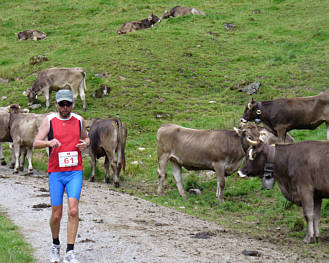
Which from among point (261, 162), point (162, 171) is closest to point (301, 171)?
point (261, 162)

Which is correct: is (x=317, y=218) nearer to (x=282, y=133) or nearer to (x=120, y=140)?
(x=282, y=133)

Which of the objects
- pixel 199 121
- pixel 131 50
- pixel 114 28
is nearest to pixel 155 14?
pixel 114 28

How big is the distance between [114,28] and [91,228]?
→ 25.6 metres

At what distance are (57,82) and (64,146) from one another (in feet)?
52.1

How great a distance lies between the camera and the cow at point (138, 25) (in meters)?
31.5

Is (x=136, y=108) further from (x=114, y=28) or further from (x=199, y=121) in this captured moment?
(x=114, y=28)

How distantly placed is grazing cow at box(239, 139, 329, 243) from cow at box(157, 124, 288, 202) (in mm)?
1794

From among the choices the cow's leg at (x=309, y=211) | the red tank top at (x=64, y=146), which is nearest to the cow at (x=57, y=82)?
the cow's leg at (x=309, y=211)

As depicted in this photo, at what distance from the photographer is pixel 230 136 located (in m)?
12.6

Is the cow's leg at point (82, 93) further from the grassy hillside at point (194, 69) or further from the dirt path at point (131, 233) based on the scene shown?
the dirt path at point (131, 233)

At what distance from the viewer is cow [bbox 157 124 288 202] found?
12414mm

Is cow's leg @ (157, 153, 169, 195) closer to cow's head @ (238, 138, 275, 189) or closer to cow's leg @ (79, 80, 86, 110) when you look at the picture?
cow's head @ (238, 138, 275, 189)

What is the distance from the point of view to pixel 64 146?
7164 mm

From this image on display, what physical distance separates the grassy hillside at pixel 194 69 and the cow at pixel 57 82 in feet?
1.92
